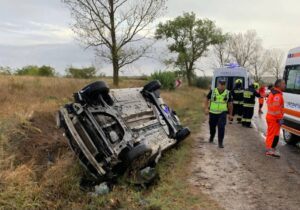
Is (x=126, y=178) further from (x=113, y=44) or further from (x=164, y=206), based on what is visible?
(x=113, y=44)

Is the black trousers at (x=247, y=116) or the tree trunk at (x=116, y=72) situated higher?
the tree trunk at (x=116, y=72)

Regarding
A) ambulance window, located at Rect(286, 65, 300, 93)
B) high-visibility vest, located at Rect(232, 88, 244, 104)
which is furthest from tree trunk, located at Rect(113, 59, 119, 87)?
ambulance window, located at Rect(286, 65, 300, 93)

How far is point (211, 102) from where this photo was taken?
8820mm

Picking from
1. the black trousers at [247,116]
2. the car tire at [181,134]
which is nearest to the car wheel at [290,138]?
the black trousers at [247,116]

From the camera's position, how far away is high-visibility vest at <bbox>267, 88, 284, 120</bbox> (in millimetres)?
7719

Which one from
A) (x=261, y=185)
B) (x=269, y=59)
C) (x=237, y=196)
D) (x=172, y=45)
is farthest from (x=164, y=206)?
(x=269, y=59)

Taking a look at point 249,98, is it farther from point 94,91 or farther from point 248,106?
point 94,91

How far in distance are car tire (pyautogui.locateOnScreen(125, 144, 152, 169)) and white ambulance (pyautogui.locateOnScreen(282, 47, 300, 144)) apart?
13.6 ft

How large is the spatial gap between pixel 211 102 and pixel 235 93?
17.2 ft

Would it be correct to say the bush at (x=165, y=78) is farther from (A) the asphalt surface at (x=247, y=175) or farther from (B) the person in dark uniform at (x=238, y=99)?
(A) the asphalt surface at (x=247, y=175)

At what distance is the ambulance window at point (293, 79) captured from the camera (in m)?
8.73

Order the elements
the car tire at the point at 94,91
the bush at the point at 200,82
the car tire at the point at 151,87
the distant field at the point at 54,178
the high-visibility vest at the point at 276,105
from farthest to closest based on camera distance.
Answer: the bush at the point at 200,82 < the car tire at the point at 151,87 < the high-visibility vest at the point at 276,105 < the car tire at the point at 94,91 < the distant field at the point at 54,178

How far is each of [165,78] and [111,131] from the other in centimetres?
2300

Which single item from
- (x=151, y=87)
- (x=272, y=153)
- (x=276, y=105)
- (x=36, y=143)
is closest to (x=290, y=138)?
(x=272, y=153)
